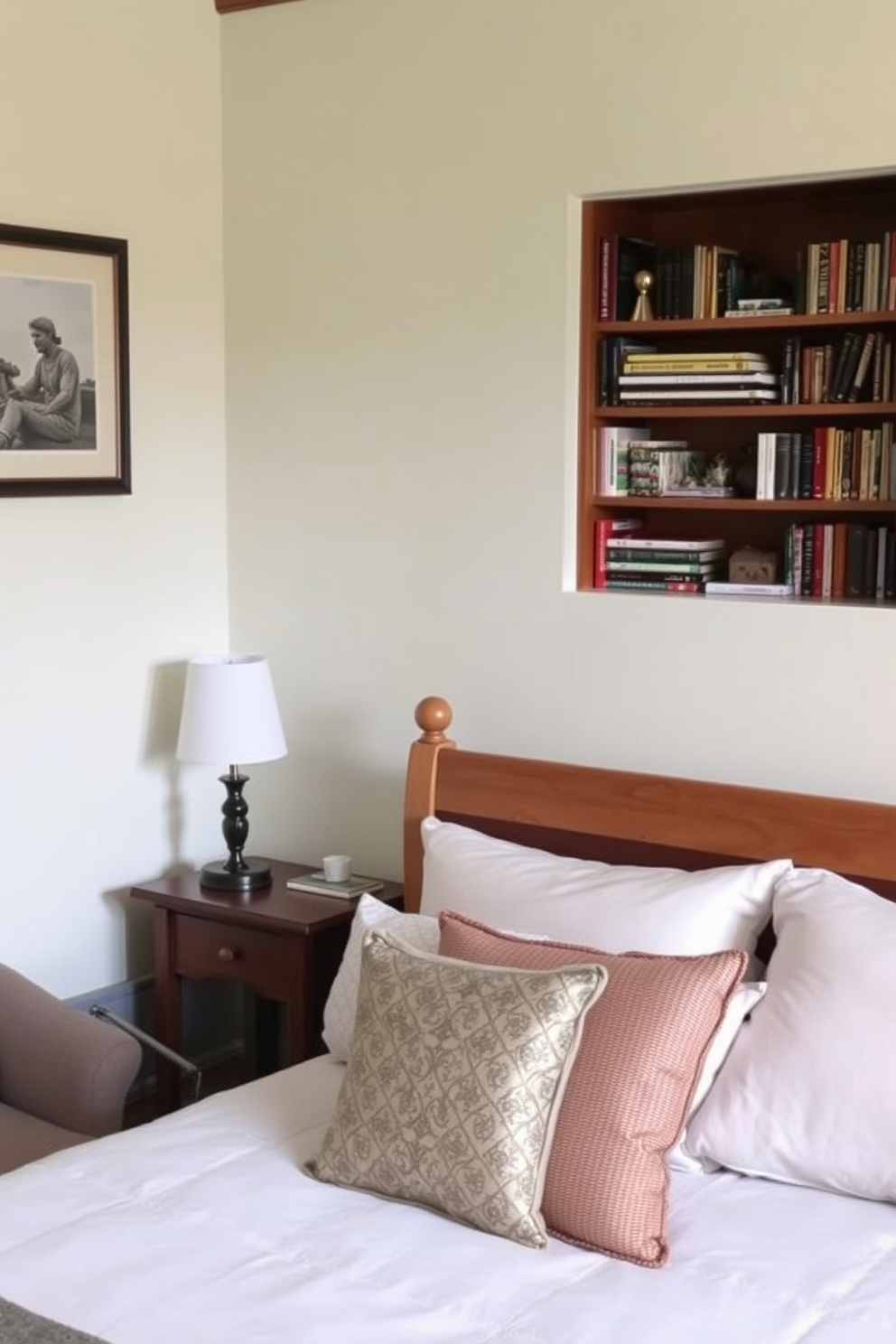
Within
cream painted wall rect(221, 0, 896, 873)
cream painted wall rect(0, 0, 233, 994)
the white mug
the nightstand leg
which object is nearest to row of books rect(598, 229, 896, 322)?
cream painted wall rect(221, 0, 896, 873)

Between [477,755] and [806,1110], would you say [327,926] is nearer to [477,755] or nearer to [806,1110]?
[477,755]

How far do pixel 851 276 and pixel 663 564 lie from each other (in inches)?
27.0

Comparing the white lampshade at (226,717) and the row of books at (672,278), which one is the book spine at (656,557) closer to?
the row of books at (672,278)

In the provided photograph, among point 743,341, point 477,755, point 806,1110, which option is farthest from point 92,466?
point 806,1110

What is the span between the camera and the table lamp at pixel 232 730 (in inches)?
141

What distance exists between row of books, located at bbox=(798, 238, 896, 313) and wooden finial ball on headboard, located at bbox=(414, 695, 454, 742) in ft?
3.53

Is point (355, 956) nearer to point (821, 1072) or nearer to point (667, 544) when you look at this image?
point (821, 1072)

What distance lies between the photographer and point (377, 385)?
145 inches

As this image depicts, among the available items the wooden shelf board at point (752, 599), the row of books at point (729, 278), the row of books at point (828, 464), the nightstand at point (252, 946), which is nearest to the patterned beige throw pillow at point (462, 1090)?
the nightstand at point (252, 946)

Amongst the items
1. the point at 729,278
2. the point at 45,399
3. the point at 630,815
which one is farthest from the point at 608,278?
the point at 45,399

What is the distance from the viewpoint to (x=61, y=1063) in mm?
3090

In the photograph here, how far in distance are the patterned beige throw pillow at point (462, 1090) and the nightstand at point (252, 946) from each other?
2.88 feet

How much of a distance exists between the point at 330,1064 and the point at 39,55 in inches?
84.9

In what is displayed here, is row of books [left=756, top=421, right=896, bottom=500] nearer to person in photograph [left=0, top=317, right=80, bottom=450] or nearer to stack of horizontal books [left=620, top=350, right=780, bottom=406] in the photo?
stack of horizontal books [left=620, top=350, right=780, bottom=406]
